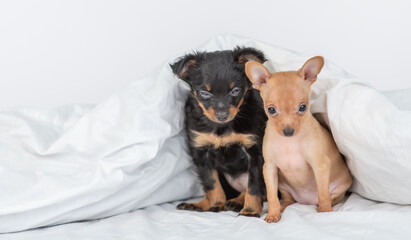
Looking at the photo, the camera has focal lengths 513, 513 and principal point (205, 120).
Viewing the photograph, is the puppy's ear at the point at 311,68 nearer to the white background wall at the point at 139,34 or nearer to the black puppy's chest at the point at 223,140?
the black puppy's chest at the point at 223,140

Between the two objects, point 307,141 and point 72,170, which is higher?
point 307,141

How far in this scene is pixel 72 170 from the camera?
109 inches

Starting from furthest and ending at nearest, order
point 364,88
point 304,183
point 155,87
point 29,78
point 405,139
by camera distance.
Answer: point 29,78 < point 155,87 < point 304,183 < point 364,88 < point 405,139

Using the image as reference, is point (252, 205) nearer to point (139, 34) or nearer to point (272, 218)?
point (272, 218)

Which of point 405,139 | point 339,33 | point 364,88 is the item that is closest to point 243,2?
point 339,33

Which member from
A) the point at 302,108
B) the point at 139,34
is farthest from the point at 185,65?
the point at 139,34

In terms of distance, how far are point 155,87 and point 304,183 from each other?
102cm

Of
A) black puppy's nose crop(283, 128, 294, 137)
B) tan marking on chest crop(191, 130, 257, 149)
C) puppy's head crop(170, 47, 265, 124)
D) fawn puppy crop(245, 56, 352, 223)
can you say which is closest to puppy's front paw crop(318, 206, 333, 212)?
fawn puppy crop(245, 56, 352, 223)

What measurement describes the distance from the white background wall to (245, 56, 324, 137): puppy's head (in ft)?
6.39

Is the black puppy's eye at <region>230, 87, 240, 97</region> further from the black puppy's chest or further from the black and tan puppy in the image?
the black puppy's chest

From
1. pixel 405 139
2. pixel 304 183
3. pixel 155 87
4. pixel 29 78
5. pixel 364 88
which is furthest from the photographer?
pixel 29 78

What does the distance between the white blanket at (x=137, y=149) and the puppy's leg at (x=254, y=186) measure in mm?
191

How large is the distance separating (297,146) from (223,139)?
1.56 feet

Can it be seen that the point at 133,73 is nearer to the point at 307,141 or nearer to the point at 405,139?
the point at 307,141
